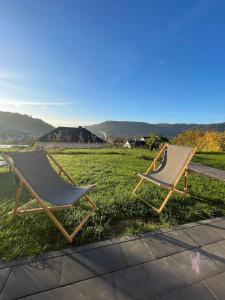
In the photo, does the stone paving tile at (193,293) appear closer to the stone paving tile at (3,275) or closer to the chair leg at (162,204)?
the stone paving tile at (3,275)

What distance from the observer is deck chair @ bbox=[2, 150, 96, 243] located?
274 cm

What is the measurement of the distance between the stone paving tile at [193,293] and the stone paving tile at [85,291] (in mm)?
455

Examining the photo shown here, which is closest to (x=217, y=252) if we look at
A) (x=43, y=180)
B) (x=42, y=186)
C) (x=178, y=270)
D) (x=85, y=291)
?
(x=178, y=270)

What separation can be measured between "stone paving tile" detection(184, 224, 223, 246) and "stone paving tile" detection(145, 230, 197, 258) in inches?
3.5

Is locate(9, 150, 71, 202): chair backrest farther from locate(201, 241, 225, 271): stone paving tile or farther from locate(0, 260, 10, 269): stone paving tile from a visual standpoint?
locate(201, 241, 225, 271): stone paving tile

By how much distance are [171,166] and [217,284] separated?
263cm

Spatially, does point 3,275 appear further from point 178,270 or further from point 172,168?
point 172,168

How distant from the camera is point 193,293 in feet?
5.96

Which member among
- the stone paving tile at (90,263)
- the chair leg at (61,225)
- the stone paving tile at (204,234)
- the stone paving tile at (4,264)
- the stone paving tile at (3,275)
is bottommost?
the stone paving tile at (4,264)

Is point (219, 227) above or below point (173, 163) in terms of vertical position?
below

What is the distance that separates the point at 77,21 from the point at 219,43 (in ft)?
24.9

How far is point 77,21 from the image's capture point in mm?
8188

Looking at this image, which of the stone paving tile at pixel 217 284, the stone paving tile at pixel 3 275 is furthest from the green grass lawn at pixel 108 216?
the stone paving tile at pixel 217 284

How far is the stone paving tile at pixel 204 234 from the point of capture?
2686 millimetres
